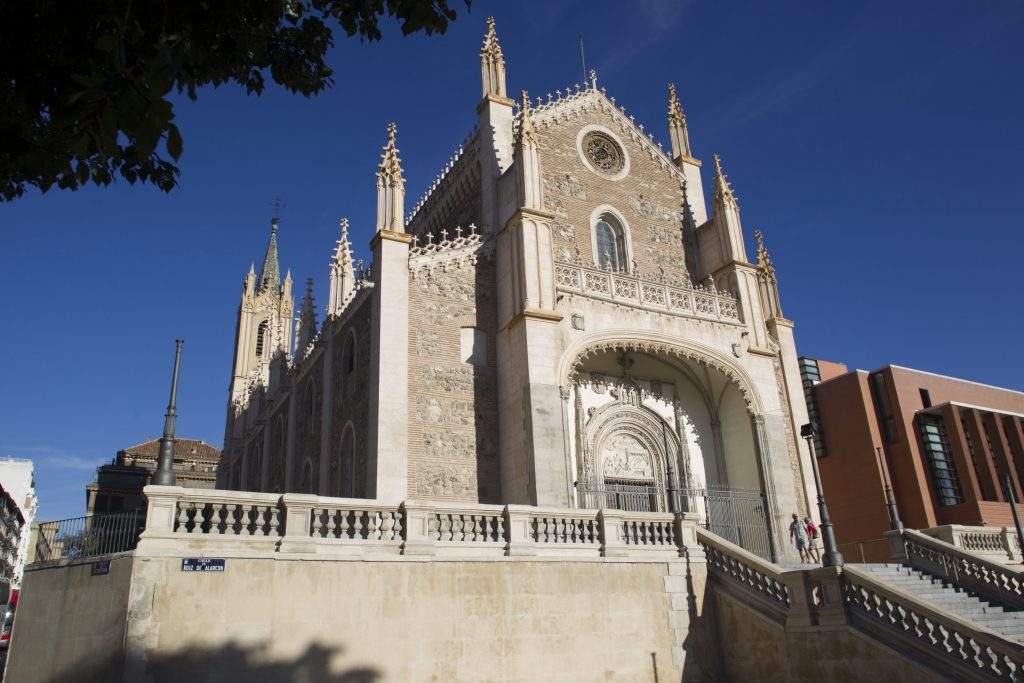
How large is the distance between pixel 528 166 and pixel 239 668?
14.7 m

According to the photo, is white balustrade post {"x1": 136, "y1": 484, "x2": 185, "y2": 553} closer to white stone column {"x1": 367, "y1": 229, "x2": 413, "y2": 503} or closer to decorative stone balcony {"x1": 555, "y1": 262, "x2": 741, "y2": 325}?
white stone column {"x1": 367, "y1": 229, "x2": 413, "y2": 503}

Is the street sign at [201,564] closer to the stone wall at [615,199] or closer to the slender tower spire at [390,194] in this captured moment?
the slender tower spire at [390,194]

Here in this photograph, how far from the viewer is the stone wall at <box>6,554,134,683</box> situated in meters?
9.76

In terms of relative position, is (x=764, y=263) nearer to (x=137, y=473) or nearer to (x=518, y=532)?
(x=518, y=532)

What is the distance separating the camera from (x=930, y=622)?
11.2 metres

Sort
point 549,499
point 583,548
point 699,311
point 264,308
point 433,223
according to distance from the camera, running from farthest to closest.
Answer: point 264,308 < point 433,223 < point 699,311 < point 549,499 < point 583,548

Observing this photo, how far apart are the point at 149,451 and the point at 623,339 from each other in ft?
162

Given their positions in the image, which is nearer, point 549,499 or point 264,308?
point 549,499

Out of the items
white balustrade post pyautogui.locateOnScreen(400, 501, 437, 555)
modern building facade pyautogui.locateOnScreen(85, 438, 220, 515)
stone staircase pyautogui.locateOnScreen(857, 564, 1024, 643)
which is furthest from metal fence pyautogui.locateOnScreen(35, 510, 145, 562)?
modern building facade pyautogui.locateOnScreen(85, 438, 220, 515)

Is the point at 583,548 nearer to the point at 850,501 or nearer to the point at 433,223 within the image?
the point at 433,223

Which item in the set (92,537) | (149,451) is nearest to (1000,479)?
(92,537)

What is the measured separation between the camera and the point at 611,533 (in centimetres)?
1409

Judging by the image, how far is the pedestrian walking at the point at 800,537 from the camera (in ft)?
63.5

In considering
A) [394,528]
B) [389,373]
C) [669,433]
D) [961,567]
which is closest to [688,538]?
[961,567]
